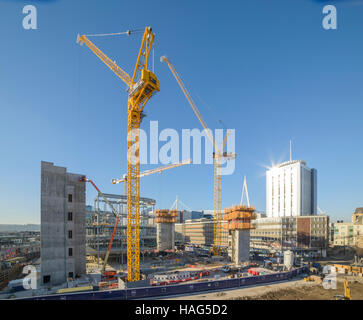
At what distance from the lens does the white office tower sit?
12350 centimetres

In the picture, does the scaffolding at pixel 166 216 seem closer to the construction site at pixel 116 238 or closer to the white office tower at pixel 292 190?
the construction site at pixel 116 238

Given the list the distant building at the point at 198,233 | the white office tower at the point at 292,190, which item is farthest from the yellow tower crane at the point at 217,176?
the white office tower at the point at 292,190

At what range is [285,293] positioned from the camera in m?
34.2

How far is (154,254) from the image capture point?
7675 cm

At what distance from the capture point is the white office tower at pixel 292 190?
124 meters

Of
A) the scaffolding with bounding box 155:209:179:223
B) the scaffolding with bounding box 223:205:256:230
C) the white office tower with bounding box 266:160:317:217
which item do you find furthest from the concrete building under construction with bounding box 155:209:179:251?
the white office tower with bounding box 266:160:317:217

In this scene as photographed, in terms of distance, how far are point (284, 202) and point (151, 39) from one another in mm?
116067

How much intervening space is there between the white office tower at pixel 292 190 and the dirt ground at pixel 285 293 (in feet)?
295

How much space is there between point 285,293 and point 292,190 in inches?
4083

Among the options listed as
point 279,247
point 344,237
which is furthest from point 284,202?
point 279,247

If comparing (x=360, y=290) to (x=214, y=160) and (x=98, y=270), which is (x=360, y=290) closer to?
(x=98, y=270)

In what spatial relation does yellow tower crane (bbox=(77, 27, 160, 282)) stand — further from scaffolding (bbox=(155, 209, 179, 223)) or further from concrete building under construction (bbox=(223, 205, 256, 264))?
scaffolding (bbox=(155, 209, 179, 223))
